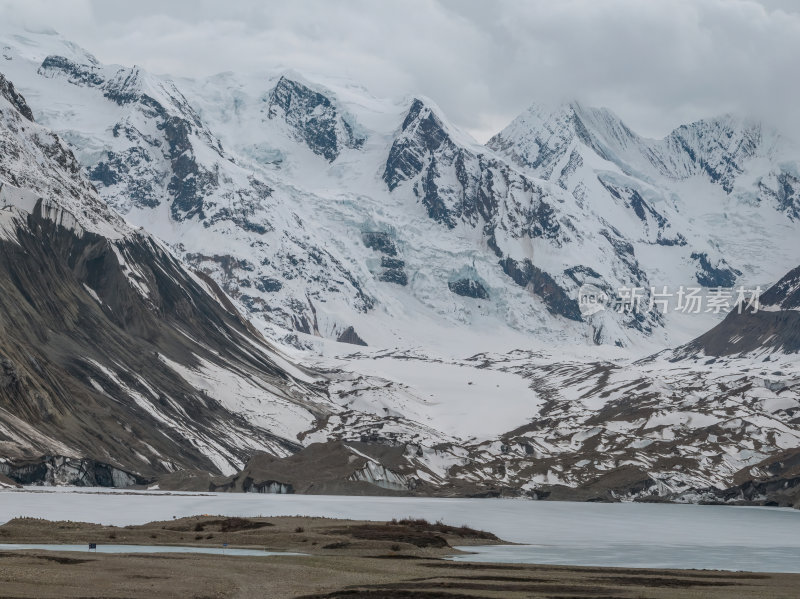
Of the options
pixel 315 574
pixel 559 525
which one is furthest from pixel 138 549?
pixel 559 525

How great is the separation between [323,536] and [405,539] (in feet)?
21.3

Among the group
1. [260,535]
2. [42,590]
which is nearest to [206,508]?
[260,535]

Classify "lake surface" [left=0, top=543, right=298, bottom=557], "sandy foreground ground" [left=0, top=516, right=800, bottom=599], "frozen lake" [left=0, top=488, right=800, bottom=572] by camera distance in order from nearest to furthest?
"sandy foreground ground" [left=0, top=516, right=800, bottom=599] → "lake surface" [left=0, top=543, right=298, bottom=557] → "frozen lake" [left=0, top=488, right=800, bottom=572]

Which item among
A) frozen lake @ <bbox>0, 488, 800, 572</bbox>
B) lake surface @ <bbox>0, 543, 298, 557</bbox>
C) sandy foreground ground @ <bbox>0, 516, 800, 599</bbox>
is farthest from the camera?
frozen lake @ <bbox>0, 488, 800, 572</bbox>

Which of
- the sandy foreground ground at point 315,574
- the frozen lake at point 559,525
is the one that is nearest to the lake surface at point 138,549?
the sandy foreground ground at point 315,574

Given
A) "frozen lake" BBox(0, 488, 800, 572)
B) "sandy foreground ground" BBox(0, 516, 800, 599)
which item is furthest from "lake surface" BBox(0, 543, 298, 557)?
"frozen lake" BBox(0, 488, 800, 572)

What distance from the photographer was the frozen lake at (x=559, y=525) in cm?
10175

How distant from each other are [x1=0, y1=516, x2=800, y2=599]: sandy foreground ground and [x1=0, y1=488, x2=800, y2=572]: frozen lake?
9.41 metres

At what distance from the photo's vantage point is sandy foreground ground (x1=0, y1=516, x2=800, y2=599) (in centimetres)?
6300

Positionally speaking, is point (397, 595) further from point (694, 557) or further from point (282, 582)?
point (694, 557)

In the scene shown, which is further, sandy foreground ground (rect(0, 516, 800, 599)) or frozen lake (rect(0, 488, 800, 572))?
frozen lake (rect(0, 488, 800, 572))

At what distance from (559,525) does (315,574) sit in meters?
88.7

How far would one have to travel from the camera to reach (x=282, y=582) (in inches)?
2704

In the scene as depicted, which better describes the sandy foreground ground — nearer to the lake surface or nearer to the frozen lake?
the lake surface
